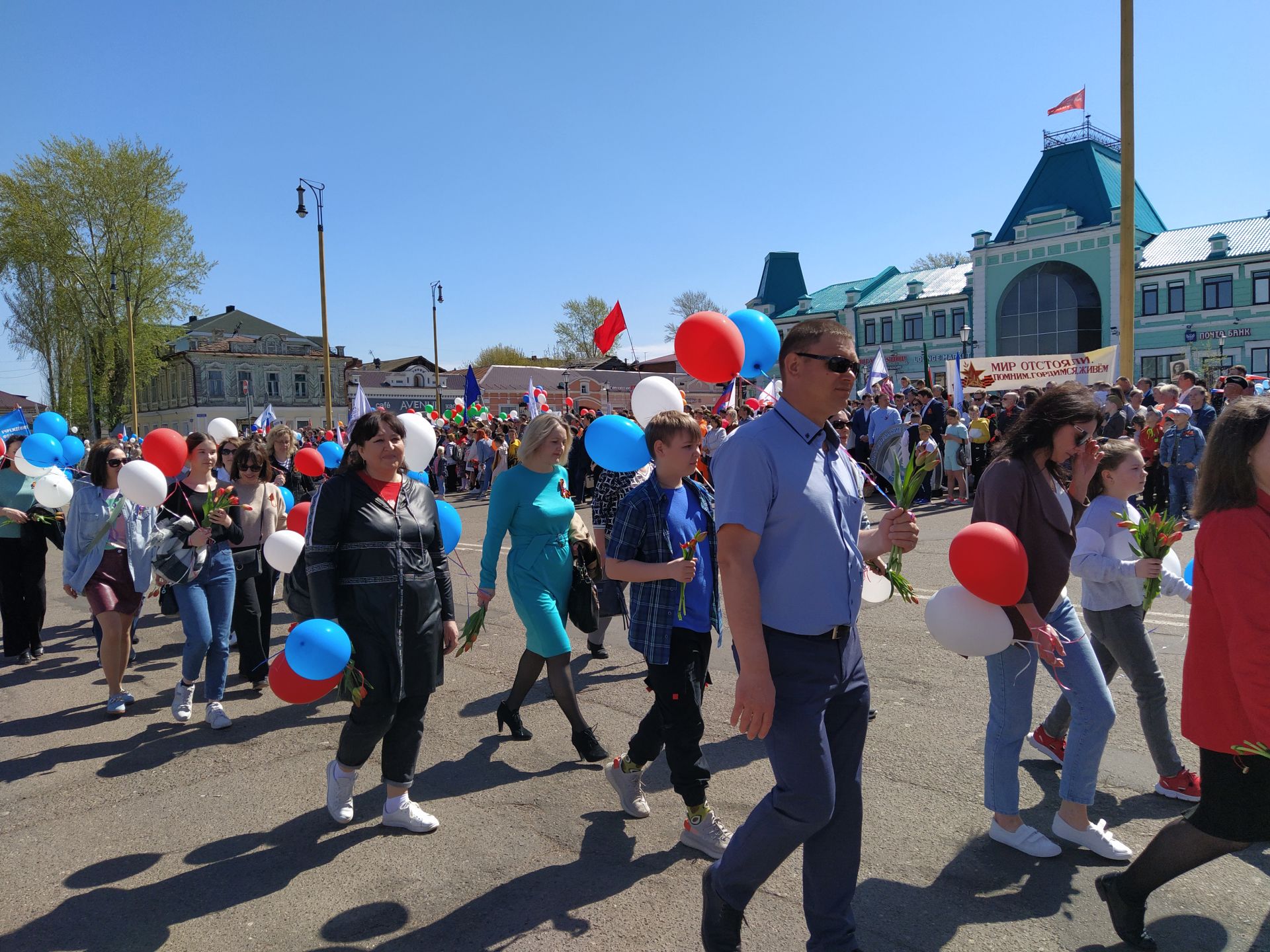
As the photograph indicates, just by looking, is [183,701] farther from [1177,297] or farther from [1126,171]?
[1177,297]

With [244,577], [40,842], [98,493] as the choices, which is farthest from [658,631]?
[98,493]

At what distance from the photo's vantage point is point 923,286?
53719mm

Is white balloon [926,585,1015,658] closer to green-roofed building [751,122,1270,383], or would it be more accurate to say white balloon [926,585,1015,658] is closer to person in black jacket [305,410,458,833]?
person in black jacket [305,410,458,833]

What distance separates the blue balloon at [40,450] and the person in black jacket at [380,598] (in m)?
4.98

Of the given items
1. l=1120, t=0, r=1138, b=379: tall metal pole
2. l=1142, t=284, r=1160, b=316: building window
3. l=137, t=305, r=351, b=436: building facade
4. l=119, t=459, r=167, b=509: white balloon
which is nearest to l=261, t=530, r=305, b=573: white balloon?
l=119, t=459, r=167, b=509: white balloon

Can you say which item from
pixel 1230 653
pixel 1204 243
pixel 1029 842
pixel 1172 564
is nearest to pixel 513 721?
pixel 1029 842

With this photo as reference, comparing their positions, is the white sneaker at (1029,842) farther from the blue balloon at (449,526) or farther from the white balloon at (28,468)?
the white balloon at (28,468)

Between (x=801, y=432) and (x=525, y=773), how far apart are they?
2.85m

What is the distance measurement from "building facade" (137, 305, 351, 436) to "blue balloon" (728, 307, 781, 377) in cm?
6569

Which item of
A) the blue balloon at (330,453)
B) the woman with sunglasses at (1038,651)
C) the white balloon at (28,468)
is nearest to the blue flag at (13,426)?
the white balloon at (28,468)

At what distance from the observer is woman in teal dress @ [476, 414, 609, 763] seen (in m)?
4.61

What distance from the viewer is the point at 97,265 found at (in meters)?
44.3

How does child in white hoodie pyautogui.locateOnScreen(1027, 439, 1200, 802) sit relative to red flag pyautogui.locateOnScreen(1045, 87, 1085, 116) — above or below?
below

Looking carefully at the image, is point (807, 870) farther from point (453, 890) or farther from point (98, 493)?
point (98, 493)
